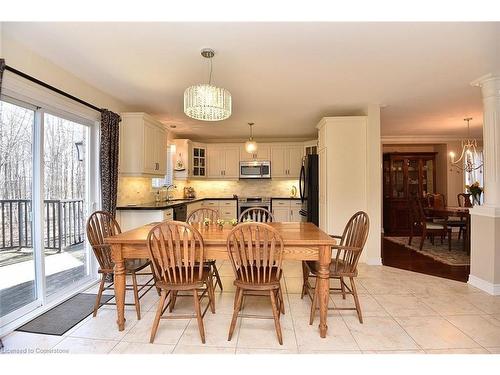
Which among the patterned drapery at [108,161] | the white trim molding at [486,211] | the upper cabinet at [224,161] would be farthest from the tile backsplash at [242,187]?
the white trim molding at [486,211]

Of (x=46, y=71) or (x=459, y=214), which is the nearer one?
(x=46, y=71)

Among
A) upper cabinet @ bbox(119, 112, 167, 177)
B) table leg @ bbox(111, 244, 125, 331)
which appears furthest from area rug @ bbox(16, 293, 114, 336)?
upper cabinet @ bbox(119, 112, 167, 177)

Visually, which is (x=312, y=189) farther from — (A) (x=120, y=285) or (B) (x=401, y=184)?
(A) (x=120, y=285)

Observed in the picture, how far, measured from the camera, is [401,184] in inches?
260

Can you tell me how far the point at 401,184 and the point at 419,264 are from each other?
309 cm

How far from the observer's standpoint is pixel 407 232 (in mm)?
6496

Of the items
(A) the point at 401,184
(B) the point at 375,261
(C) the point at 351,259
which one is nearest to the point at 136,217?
(C) the point at 351,259

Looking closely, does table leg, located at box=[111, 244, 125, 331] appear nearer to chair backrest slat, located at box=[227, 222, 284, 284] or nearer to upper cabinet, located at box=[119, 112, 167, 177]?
chair backrest slat, located at box=[227, 222, 284, 284]

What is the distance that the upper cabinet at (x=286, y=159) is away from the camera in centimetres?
649

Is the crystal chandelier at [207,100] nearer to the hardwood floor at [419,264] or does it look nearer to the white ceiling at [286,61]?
the white ceiling at [286,61]

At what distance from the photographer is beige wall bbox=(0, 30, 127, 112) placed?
218 cm

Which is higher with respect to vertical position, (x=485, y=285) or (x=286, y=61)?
(x=286, y=61)
